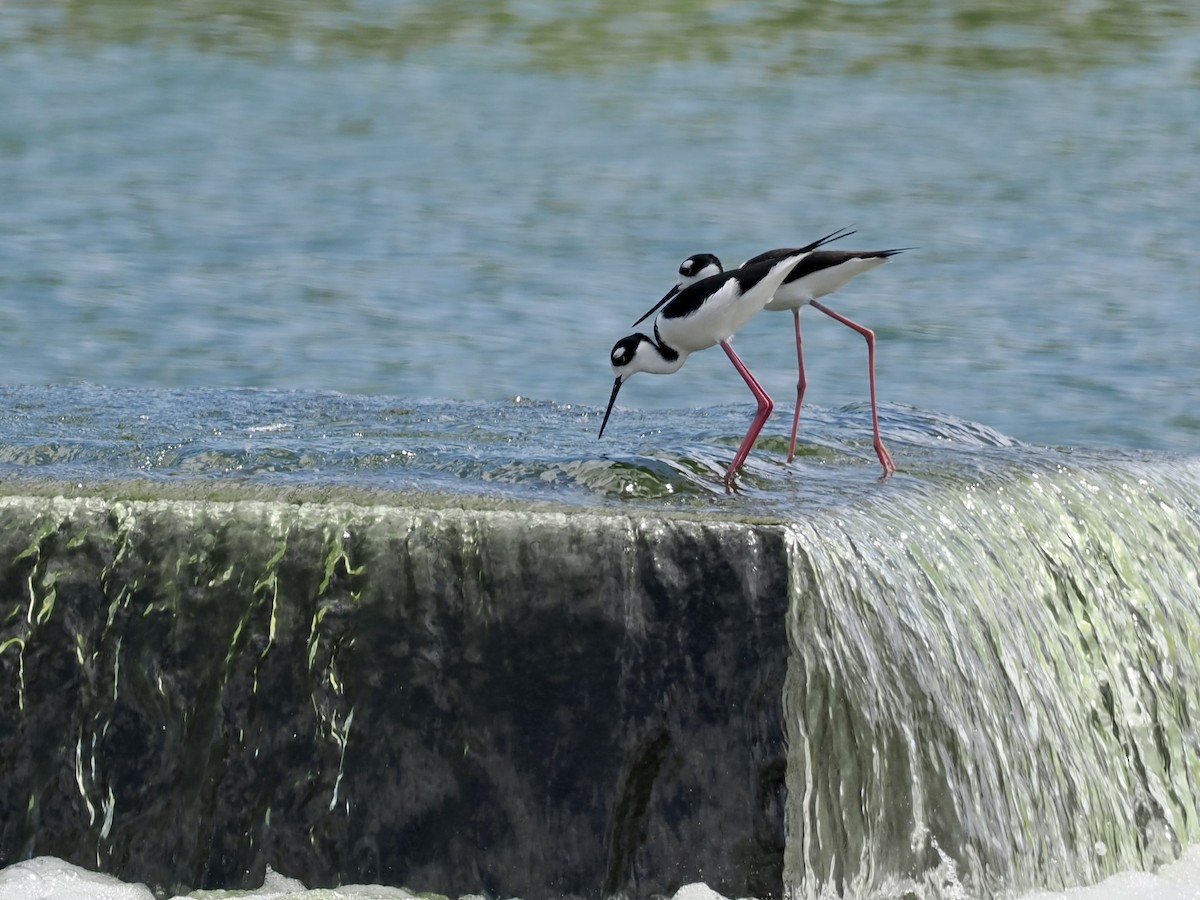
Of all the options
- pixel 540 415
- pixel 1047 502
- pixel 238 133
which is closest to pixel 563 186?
pixel 238 133

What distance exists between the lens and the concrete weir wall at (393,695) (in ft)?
14.9

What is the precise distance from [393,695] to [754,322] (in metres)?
9.85

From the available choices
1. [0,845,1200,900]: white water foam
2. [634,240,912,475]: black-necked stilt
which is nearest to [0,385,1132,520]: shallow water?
[634,240,912,475]: black-necked stilt

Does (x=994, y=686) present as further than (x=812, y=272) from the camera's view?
No

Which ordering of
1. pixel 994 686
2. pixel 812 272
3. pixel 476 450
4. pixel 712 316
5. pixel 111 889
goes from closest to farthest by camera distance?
pixel 111 889 → pixel 994 686 → pixel 712 316 → pixel 812 272 → pixel 476 450

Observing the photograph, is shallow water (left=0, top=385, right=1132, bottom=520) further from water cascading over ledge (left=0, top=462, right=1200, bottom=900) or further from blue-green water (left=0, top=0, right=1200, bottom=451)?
blue-green water (left=0, top=0, right=1200, bottom=451)

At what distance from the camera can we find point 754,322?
14242mm

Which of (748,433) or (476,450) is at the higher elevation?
(748,433)

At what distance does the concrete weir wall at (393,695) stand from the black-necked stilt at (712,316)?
3.20 feet

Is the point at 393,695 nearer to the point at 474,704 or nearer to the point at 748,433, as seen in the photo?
the point at 474,704

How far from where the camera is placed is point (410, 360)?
1259 cm

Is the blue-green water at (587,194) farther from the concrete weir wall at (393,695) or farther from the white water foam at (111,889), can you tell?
the white water foam at (111,889)

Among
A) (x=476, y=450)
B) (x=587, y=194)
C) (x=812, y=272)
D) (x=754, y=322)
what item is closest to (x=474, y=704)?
(x=476, y=450)

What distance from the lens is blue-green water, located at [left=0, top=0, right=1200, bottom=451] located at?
1263cm
